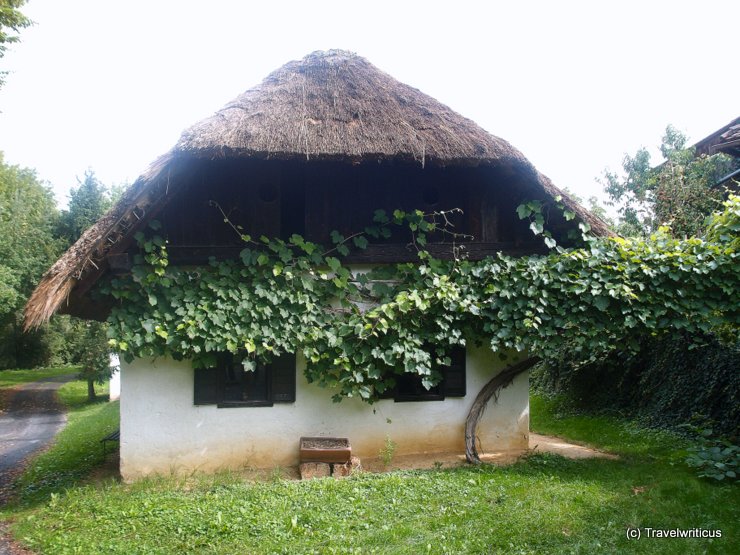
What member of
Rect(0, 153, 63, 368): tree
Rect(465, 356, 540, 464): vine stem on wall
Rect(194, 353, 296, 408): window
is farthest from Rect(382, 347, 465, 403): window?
Rect(0, 153, 63, 368): tree

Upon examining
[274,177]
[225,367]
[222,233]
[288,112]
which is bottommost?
[225,367]

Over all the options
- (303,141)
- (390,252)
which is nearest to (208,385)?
(390,252)

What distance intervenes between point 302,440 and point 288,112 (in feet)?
14.3

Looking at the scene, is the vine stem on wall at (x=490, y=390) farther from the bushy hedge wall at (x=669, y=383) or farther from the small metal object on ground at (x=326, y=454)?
the bushy hedge wall at (x=669, y=383)

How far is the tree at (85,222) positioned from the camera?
17.3 meters

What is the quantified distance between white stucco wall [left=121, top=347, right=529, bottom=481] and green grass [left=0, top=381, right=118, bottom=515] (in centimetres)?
118

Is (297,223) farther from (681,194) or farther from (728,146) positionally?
(681,194)

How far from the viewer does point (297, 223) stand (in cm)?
733

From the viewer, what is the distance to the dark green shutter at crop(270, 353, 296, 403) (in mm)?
7008

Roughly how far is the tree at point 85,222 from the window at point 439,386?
43.6 ft

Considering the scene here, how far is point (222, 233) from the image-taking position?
7.03 m

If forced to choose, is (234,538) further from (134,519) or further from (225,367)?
(225,367)

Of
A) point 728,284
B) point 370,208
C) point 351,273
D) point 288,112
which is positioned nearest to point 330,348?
point 351,273

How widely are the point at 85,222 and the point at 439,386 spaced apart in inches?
764
